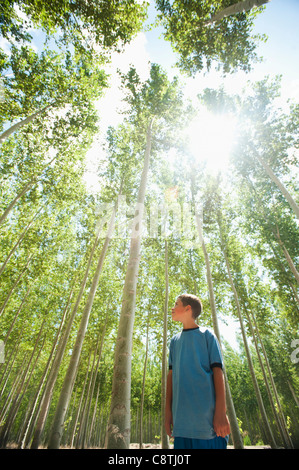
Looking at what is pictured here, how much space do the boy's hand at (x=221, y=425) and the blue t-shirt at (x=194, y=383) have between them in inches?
1.7

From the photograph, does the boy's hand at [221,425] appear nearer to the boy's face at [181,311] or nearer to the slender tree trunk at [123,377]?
the boy's face at [181,311]

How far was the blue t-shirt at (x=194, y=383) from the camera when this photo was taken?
170 centimetres

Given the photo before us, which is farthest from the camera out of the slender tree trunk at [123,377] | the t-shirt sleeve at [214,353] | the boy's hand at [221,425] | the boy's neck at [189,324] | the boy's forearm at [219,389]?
the slender tree trunk at [123,377]

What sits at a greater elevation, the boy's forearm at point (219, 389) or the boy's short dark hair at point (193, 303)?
the boy's short dark hair at point (193, 303)

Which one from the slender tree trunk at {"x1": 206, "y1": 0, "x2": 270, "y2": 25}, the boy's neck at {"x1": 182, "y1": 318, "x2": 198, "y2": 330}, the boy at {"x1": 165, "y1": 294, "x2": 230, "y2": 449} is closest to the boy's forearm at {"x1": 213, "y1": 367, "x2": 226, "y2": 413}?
the boy at {"x1": 165, "y1": 294, "x2": 230, "y2": 449}

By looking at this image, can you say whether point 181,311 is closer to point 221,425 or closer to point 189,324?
point 189,324

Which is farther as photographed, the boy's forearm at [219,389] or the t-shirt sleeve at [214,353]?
the t-shirt sleeve at [214,353]

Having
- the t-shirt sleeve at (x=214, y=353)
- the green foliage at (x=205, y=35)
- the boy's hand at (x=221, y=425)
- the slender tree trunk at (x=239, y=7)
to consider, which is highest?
the green foliage at (x=205, y=35)

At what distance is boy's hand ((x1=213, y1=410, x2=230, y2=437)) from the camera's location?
1.61 meters

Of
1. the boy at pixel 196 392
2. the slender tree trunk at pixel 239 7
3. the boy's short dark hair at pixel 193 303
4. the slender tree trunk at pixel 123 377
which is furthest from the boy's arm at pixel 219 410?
the slender tree trunk at pixel 239 7

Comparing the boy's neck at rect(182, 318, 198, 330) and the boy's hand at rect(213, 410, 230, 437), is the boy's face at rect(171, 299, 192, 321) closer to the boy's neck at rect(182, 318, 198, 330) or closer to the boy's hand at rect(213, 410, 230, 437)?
the boy's neck at rect(182, 318, 198, 330)

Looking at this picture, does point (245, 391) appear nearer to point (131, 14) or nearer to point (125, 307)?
point (125, 307)

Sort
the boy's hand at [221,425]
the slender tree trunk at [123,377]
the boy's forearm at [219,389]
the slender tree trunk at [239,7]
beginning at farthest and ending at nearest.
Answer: the slender tree trunk at [239,7] < the slender tree trunk at [123,377] < the boy's forearm at [219,389] < the boy's hand at [221,425]
